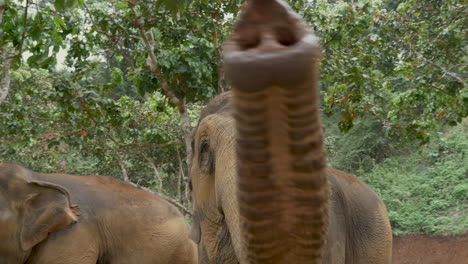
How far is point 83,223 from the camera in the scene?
4.58m

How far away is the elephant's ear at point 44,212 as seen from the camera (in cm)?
435

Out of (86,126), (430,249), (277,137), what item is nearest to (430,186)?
(430,249)

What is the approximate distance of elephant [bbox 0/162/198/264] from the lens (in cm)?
437

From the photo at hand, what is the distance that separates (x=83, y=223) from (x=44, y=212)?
35 cm

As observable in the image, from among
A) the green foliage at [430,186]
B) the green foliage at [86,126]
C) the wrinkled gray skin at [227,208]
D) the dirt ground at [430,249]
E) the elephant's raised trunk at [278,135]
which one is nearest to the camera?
the elephant's raised trunk at [278,135]

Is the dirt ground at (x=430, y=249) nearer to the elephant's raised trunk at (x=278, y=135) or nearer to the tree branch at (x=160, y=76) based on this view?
the tree branch at (x=160, y=76)

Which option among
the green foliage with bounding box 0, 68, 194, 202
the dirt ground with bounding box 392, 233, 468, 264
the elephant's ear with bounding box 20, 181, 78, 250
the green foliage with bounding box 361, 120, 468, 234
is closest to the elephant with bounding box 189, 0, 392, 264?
the elephant's ear with bounding box 20, 181, 78, 250

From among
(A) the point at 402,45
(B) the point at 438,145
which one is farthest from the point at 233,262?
(B) the point at 438,145

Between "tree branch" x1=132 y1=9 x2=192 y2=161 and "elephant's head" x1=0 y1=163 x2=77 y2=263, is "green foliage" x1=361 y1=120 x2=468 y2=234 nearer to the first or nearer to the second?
"tree branch" x1=132 y1=9 x2=192 y2=161

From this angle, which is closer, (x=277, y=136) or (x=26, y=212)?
(x=277, y=136)

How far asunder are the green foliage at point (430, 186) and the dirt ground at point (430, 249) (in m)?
0.18

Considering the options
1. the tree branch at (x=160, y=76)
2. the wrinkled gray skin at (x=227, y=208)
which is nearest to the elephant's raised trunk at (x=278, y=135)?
the wrinkled gray skin at (x=227, y=208)

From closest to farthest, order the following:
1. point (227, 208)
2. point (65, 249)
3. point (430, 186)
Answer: point (227, 208) < point (65, 249) < point (430, 186)

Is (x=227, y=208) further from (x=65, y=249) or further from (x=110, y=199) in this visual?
(x=110, y=199)
